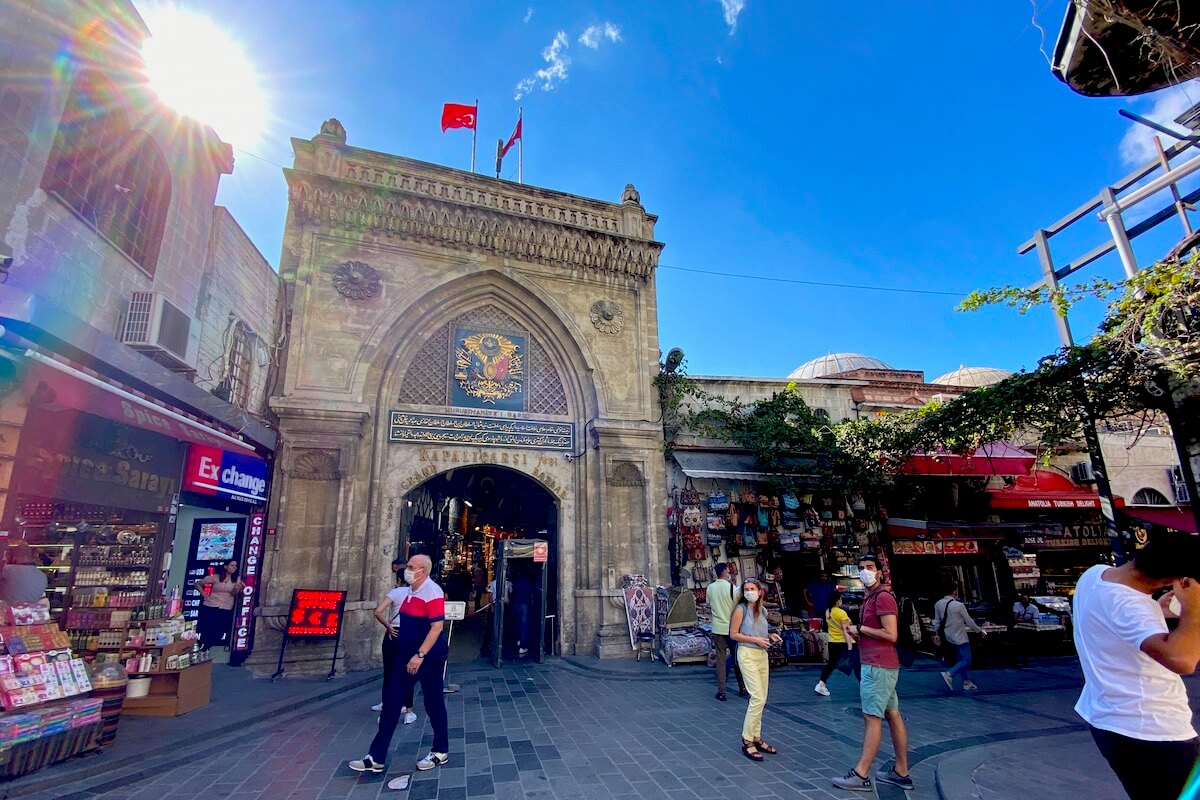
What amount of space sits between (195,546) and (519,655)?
6.16 meters

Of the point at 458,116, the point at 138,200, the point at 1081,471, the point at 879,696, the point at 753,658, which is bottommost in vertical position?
the point at 879,696

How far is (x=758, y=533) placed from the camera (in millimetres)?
11695

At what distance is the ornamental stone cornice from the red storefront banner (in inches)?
235

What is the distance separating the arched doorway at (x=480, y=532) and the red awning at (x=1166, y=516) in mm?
14349

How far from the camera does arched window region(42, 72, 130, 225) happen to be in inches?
241

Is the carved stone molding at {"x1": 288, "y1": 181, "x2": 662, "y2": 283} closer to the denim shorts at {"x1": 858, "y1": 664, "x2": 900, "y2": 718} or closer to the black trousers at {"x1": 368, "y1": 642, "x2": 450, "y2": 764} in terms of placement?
the black trousers at {"x1": 368, "y1": 642, "x2": 450, "y2": 764}

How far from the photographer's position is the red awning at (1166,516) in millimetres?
13078

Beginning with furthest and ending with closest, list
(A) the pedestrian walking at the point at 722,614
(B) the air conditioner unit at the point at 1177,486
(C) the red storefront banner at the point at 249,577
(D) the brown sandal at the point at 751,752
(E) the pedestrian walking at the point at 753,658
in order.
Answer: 1. (B) the air conditioner unit at the point at 1177,486
2. (C) the red storefront banner at the point at 249,577
3. (A) the pedestrian walking at the point at 722,614
4. (E) the pedestrian walking at the point at 753,658
5. (D) the brown sandal at the point at 751,752

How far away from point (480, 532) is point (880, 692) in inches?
636

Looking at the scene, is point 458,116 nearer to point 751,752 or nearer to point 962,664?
point 751,752

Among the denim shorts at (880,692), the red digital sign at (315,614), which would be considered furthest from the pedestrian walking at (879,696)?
the red digital sign at (315,614)

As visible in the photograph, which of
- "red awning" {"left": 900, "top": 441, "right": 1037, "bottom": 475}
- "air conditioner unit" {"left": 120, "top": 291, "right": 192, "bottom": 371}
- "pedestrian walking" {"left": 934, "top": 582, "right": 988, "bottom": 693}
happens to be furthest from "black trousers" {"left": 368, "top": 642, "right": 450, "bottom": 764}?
"red awning" {"left": 900, "top": 441, "right": 1037, "bottom": 475}

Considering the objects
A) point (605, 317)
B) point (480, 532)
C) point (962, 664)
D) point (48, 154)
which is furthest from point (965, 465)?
point (48, 154)

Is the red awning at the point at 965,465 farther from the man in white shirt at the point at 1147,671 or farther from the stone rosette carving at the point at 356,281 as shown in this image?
the stone rosette carving at the point at 356,281
